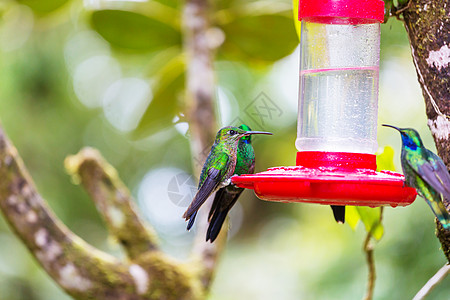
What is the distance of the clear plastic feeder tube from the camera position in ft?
7.55

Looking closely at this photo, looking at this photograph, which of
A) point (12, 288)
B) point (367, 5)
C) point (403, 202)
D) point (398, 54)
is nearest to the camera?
point (403, 202)

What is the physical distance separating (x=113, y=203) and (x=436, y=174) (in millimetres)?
2249

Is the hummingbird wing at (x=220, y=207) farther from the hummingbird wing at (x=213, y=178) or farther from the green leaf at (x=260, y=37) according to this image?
the green leaf at (x=260, y=37)

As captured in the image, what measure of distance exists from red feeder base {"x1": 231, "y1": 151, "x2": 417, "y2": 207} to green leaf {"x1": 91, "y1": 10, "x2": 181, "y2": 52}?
9.13ft

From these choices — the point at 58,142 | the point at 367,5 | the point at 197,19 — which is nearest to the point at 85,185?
the point at 197,19

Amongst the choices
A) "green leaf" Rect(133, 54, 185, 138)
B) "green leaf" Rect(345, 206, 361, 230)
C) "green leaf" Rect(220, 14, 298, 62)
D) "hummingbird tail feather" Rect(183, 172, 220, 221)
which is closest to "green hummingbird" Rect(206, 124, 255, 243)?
"hummingbird tail feather" Rect(183, 172, 220, 221)

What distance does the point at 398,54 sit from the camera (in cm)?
489

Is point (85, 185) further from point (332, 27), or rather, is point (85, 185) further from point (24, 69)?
point (24, 69)

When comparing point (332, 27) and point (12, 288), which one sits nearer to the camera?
point (332, 27)

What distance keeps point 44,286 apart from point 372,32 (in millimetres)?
6969

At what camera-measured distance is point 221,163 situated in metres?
2.11

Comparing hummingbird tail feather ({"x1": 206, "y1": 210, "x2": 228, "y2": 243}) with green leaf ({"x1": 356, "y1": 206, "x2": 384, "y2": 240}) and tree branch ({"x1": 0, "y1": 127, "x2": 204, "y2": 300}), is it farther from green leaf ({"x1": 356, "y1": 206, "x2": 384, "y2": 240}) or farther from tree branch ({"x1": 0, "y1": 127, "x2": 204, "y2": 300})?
tree branch ({"x1": 0, "y1": 127, "x2": 204, "y2": 300})

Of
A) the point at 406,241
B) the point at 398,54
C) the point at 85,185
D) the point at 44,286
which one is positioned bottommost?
the point at 44,286

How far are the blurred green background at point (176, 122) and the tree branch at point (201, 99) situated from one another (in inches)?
4.6
